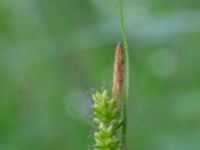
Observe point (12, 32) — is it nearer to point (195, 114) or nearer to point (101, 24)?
point (101, 24)

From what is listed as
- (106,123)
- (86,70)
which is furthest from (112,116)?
(86,70)

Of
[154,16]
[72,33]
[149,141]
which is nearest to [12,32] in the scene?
[72,33]

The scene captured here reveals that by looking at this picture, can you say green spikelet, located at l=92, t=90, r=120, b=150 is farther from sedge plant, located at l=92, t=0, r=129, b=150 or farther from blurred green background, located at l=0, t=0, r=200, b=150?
blurred green background, located at l=0, t=0, r=200, b=150

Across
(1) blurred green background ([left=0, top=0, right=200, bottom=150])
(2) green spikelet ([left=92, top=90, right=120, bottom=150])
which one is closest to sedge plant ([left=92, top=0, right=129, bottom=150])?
(2) green spikelet ([left=92, top=90, right=120, bottom=150])

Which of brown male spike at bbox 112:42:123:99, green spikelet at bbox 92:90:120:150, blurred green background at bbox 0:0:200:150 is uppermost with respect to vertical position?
blurred green background at bbox 0:0:200:150

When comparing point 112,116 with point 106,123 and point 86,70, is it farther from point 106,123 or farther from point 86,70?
point 86,70

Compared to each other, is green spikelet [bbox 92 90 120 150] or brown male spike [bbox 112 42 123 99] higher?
brown male spike [bbox 112 42 123 99]
